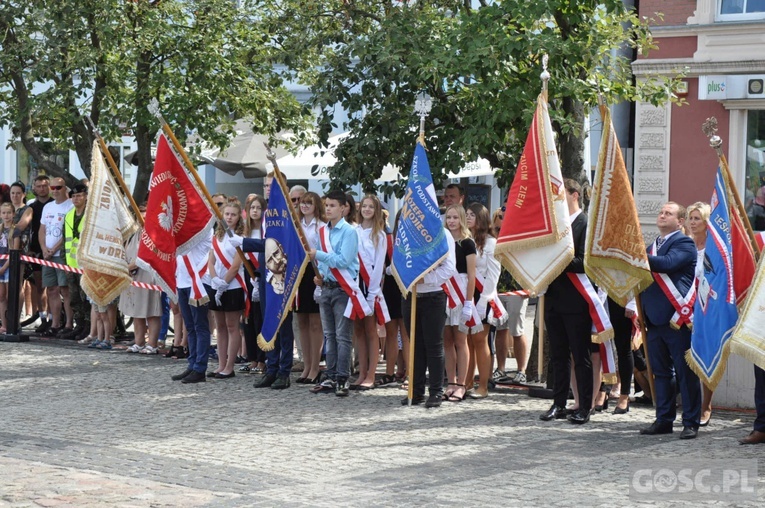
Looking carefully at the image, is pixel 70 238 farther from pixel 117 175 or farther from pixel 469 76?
pixel 469 76

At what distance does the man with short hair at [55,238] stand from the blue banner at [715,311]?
8977 millimetres

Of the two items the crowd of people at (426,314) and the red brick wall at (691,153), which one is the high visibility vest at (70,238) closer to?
the crowd of people at (426,314)

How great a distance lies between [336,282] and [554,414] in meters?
2.60

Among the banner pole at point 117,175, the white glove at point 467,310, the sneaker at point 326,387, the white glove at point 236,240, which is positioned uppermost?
the banner pole at point 117,175

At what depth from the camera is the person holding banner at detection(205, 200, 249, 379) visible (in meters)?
12.8

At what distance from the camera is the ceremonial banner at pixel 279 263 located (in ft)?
40.4

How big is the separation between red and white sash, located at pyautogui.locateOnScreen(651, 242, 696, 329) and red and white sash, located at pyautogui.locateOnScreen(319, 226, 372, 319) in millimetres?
3031

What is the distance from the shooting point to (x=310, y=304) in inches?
498

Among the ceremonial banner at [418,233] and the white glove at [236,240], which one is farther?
the white glove at [236,240]

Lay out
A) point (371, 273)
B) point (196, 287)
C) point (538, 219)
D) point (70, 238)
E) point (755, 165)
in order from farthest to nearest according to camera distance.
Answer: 1. point (755, 165)
2. point (70, 238)
3. point (196, 287)
4. point (371, 273)
5. point (538, 219)

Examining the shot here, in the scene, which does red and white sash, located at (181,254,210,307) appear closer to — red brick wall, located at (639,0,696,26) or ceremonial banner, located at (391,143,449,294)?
ceremonial banner, located at (391,143,449,294)

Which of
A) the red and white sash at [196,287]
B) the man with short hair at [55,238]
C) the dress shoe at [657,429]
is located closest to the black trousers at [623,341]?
the dress shoe at [657,429]

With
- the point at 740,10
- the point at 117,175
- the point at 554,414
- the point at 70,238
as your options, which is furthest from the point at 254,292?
the point at 740,10

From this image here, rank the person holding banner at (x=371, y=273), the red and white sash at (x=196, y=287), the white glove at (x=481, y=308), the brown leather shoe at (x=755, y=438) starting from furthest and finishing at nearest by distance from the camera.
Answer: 1. the red and white sash at (x=196, y=287)
2. the person holding banner at (x=371, y=273)
3. the white glove at (x=481, y=308)
4. the brown leather shoe at (x=755, y=438)
